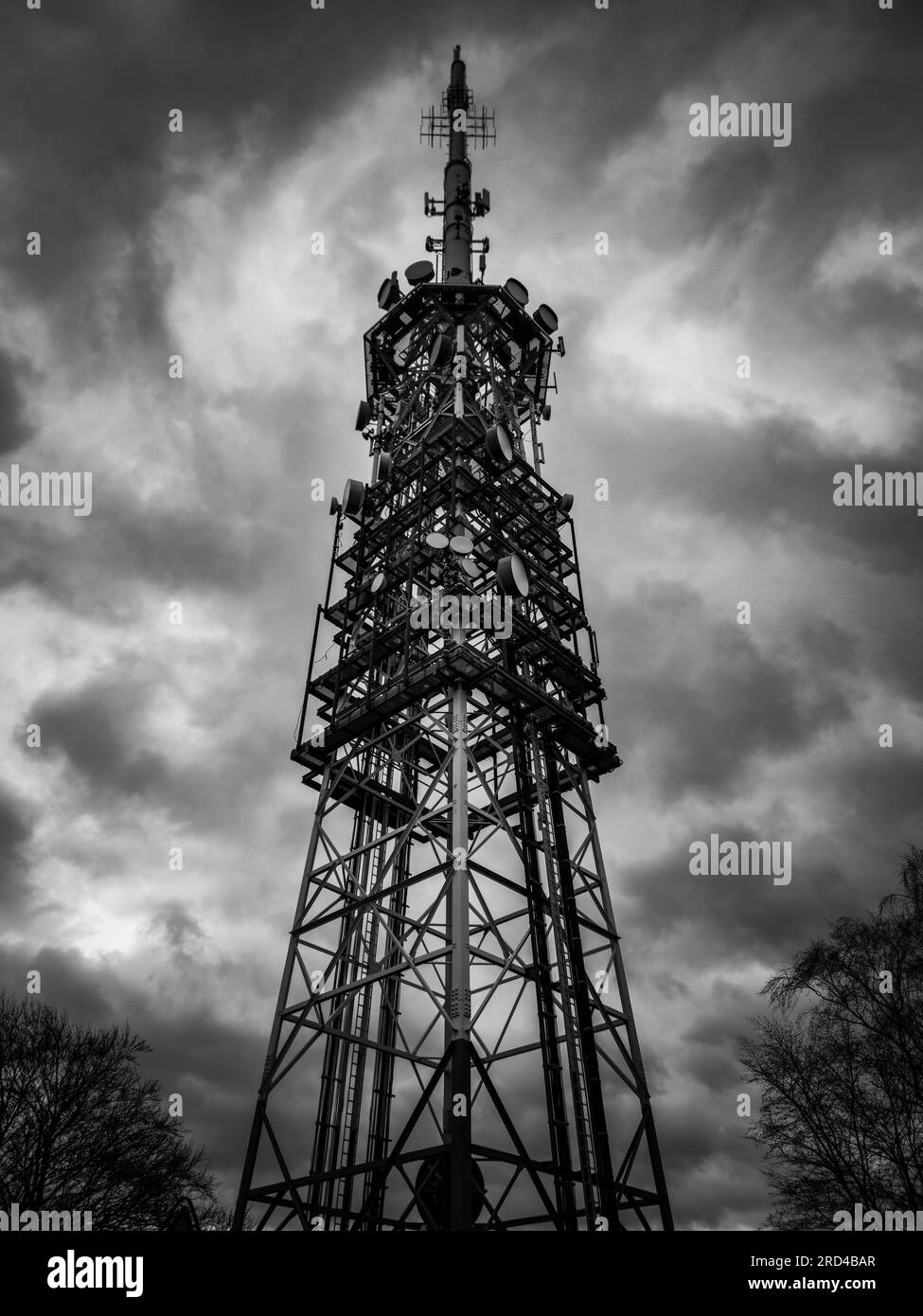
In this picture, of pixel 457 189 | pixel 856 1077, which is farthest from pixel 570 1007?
pixel 457 189

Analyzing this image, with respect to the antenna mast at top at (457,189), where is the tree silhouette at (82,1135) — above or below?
below

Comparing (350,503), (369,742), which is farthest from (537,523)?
(369,742)

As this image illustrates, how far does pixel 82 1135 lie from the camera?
86.4 ft

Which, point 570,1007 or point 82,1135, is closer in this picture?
point 570,1007

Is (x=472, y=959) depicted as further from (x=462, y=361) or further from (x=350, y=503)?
(x=462, y=361)

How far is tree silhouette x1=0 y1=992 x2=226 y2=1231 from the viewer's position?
25297mm

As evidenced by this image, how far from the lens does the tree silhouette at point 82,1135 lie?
25297 mm

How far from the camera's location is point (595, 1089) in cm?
1955

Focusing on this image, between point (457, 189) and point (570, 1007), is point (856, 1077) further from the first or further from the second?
point (457, 189)

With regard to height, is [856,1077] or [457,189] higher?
[457,189]

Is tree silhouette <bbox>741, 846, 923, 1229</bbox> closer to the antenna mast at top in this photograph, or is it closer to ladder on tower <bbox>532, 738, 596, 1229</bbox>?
ladder on tower <bbox>532, 738, 596, 1229</bbox>

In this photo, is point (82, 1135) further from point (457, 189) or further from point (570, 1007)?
point (457, 189)

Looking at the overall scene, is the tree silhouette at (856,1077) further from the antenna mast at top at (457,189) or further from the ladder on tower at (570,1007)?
the antenna mast at top at (457,189)

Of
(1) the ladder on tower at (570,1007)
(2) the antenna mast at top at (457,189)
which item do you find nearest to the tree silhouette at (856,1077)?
(1) the ladder on tower at (570,1007)
